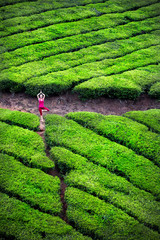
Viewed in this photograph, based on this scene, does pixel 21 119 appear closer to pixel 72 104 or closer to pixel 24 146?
pixel 24 146

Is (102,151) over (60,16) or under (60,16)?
under

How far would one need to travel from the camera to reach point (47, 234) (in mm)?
6562

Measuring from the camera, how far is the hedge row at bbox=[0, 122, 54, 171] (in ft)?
27.5

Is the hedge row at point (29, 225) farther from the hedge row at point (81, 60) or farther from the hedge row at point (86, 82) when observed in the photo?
the hedge row at point (81, 60)

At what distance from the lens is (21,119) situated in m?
10.1

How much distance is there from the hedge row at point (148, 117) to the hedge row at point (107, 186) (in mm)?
3128

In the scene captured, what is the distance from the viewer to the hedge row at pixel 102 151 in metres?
8.33

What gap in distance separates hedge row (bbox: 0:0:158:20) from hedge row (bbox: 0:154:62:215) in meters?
12.5

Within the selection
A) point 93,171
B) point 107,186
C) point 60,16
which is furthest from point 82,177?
point 60,16

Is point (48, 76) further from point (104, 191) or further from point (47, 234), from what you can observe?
point (47, 234)

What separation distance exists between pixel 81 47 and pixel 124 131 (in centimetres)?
735

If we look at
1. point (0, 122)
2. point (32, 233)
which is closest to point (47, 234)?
point (32, 233)

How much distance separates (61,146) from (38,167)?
1255 millimetres

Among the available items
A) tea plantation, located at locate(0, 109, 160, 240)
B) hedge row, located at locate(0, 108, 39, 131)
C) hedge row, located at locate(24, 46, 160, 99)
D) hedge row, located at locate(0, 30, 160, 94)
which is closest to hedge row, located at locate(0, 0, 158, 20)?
hedge row, located at locate(0, 30, 160, 94)
